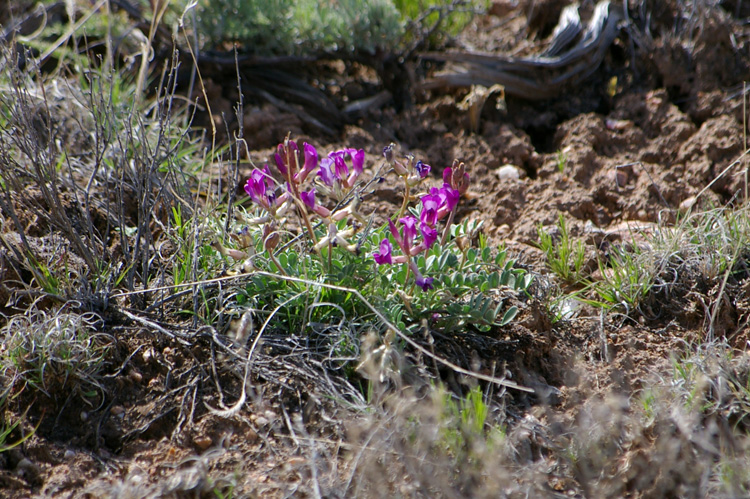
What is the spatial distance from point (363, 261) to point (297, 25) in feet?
7.37

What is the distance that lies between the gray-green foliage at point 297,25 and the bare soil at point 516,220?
310 mm

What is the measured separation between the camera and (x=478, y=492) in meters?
1.77

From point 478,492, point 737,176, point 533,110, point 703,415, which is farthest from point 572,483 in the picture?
point 533,110

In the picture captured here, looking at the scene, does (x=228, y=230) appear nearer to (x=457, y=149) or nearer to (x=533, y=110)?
(x=457, y=149)

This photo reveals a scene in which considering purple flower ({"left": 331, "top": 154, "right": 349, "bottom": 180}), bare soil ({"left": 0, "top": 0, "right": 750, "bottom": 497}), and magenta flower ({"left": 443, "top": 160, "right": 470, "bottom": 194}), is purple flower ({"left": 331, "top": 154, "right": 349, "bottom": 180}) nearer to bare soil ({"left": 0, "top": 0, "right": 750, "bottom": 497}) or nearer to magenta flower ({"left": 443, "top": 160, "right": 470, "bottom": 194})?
magenta flower ({"left": 443, "top": 160, "right": 470, "bottom": 194})

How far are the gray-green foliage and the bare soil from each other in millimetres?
310

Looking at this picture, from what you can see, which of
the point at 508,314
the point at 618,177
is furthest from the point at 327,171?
the point at 618,177

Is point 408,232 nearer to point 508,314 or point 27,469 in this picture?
point 508,314

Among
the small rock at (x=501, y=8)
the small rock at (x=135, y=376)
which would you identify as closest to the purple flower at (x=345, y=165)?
the small rock at (x=135, y=376)

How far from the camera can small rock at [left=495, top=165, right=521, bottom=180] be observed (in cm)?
352

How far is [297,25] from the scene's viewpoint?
4.12 m

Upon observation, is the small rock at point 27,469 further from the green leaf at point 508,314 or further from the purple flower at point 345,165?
the green leaf at point 508,314

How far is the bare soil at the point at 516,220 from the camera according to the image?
79.3 inches

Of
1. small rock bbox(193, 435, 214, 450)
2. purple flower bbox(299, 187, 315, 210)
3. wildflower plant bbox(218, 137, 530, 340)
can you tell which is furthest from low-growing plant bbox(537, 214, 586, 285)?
small rock bbox(193, 435, 214, 450)
